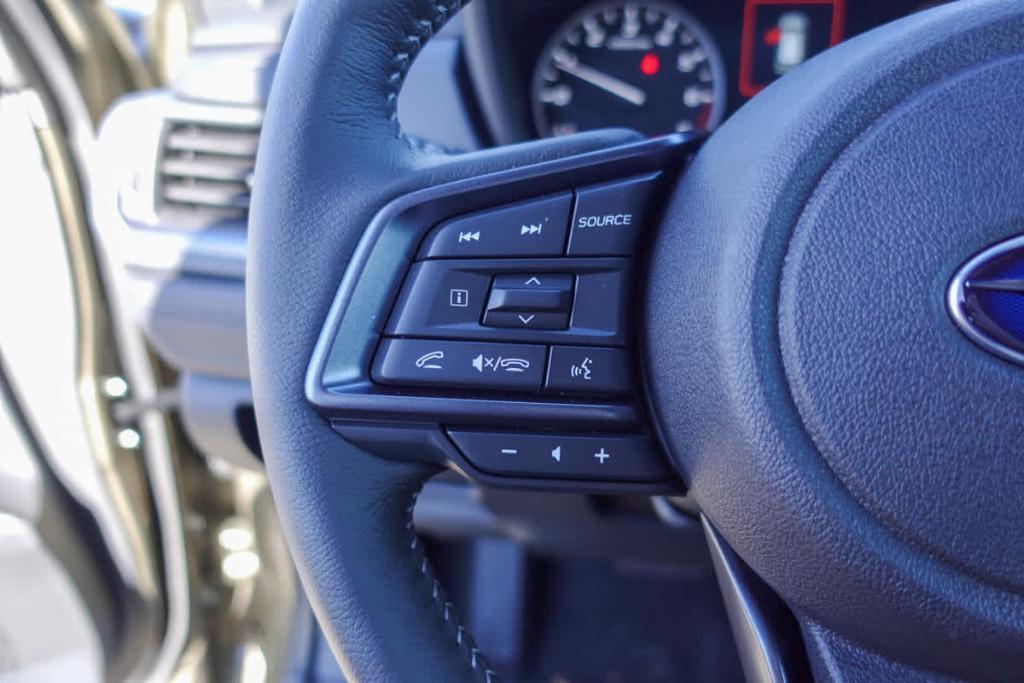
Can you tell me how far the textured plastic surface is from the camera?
0.60 meters

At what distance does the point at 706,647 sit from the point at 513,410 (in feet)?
3.61

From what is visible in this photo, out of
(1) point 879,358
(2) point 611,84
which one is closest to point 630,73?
(2) point 611,84

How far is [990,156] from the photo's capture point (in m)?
0.61

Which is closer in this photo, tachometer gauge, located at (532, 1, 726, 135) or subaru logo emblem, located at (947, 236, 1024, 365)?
subaru logo emblem, located at (947, 236, 1024, 365)

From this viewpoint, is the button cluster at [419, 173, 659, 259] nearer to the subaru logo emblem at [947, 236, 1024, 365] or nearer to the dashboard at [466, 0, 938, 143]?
the subaru logo emblem at [947, 236, 1024, 365]

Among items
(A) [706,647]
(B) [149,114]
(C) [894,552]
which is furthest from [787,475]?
(A) [706,647]

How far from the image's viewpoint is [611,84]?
4.29 feet

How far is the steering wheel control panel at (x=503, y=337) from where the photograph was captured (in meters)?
0.70

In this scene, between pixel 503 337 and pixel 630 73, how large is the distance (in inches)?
27.6

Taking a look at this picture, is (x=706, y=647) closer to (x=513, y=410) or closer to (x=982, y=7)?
(x=513, y=410)

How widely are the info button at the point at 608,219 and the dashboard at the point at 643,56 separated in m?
0.50

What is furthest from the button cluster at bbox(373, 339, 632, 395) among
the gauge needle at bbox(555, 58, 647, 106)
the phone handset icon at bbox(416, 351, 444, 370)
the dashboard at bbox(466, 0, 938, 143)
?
the gauge needle at bbox(555, 58, 647, 106)

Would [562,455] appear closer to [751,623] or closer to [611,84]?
[751,623]

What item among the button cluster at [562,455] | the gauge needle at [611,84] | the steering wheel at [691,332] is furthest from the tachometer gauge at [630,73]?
the button cluster at [562,455]
